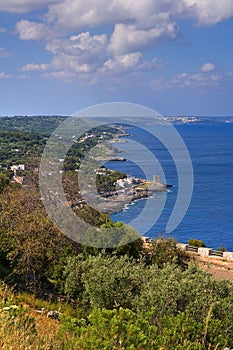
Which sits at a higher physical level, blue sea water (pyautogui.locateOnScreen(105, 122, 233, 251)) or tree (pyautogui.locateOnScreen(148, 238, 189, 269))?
blue sea water (pyautogui.locateOnScreen(105, 122, 233, 251))

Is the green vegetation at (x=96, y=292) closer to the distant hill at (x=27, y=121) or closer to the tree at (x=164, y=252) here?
the tree at (x=164, y=252)

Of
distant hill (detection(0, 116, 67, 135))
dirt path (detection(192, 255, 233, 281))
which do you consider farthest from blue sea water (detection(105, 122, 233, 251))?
distant hill (detection(0, 116, 67, 135))

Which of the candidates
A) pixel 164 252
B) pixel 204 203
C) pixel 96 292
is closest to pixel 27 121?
pixel 204 203

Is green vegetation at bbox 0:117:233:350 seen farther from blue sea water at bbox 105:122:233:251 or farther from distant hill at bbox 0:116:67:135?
distant hill at bbox 0:116:67:135

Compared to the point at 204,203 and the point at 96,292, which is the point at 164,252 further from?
the point at 204,203

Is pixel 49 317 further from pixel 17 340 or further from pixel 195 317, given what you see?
pixel 17 340

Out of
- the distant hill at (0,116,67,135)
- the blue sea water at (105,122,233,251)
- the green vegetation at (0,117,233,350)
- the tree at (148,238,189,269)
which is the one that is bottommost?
the green vegetation at (0,117,233,350)

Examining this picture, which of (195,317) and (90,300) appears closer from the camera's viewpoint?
(195,317)

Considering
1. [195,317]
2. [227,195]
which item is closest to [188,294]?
[195,317]

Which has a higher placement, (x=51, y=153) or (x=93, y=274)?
(x=51, y=153)
